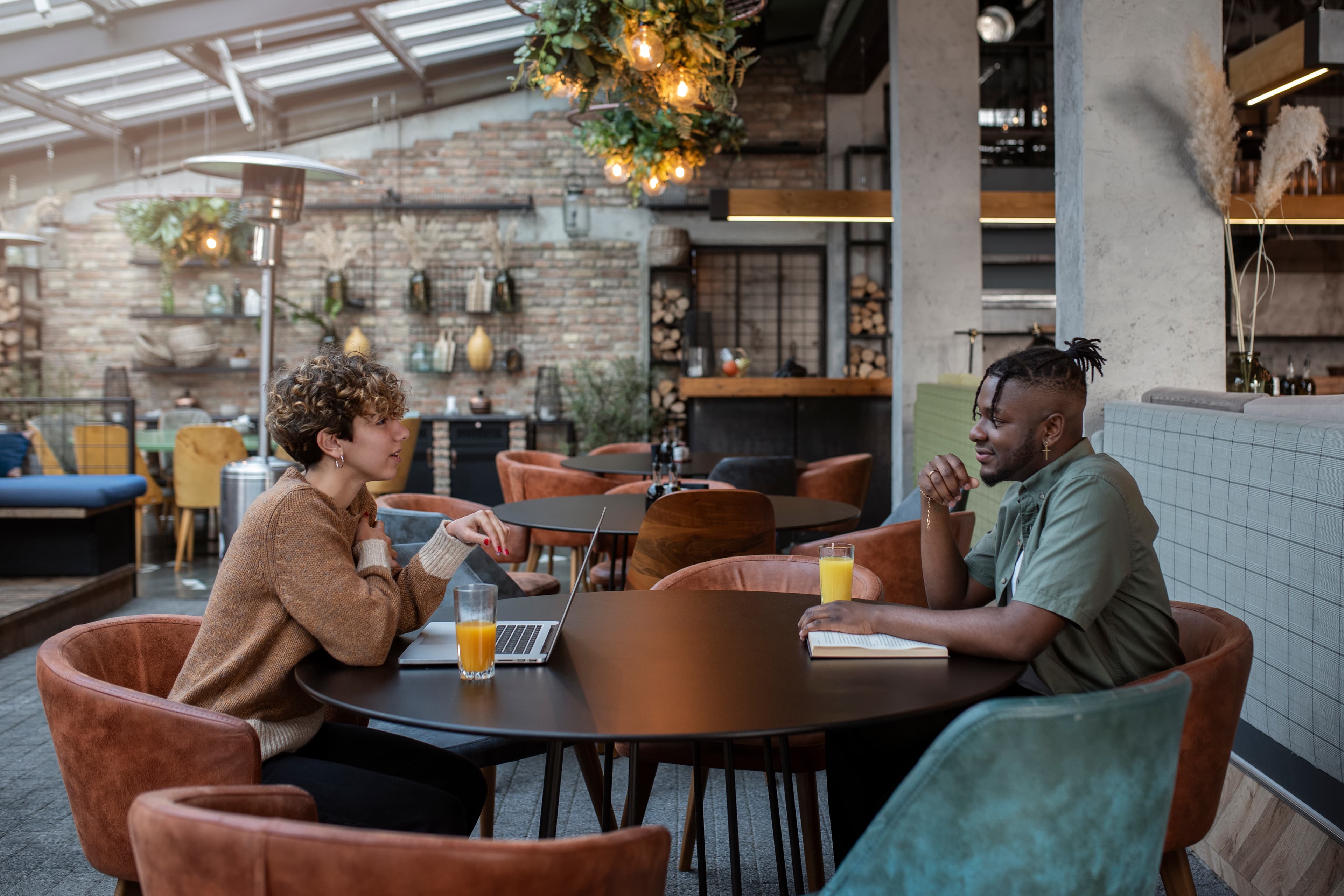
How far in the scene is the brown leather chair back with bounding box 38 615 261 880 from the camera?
1463mm

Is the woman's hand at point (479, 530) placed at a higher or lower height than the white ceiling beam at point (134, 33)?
lower

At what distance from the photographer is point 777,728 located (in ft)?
4.05

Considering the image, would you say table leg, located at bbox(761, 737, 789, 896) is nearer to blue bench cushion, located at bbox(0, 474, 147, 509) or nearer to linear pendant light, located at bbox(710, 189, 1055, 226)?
blue bench cushion, located at bbox(0, 474, 147, 509)

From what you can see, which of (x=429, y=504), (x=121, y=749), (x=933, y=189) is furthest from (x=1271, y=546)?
(x=933, y=189)

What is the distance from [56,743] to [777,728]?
3.56 feet

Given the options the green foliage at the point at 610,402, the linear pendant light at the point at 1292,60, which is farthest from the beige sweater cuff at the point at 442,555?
the green foliage at the point at 610,402

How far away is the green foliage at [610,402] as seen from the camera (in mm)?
8977

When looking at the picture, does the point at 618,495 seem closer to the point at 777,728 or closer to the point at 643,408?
the point at 777,728

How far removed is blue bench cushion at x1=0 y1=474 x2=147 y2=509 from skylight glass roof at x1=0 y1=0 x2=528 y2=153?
3014mm

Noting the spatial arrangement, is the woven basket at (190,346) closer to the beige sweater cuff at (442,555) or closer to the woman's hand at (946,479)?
the beige sweater cuff at (442,555)

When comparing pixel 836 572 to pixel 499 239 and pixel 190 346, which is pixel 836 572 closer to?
pixel 499 239

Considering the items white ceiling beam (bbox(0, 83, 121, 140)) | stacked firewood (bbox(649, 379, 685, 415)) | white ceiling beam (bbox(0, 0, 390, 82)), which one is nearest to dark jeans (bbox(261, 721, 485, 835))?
white ceiling beam (bbox(0, 0, 390, 82))

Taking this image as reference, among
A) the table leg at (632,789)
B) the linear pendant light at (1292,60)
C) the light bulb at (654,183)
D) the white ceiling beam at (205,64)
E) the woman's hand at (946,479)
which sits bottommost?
the table leg at (632,789)

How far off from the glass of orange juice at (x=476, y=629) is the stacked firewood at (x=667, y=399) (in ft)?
25.6
